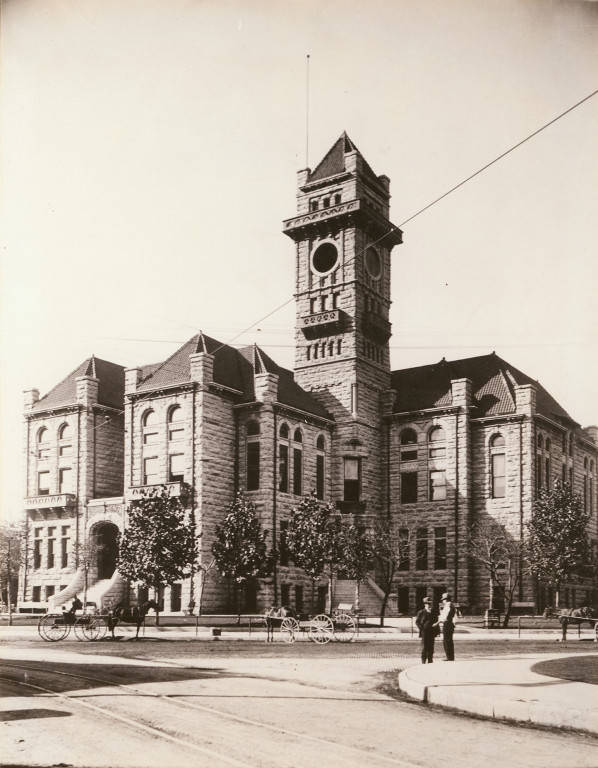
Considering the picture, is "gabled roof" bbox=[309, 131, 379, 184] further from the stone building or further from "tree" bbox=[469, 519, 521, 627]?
"tree" bbox=[469, 519, 521, 627]

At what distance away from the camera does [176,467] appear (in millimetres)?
49031

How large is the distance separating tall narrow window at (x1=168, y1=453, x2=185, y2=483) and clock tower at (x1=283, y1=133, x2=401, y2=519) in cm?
1156

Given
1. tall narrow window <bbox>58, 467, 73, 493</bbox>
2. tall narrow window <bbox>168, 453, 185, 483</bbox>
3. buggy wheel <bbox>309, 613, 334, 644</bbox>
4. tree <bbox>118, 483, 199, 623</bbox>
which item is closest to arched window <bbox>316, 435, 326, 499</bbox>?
tall narrow window <bbox>168, 453, 185, 483</bbox>

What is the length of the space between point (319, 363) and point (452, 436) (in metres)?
9.76

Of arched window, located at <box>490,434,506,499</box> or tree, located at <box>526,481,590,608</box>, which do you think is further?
arched window, located at <box>490,434,506,499</box>

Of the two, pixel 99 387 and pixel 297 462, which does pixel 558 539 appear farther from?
pixel 99 387

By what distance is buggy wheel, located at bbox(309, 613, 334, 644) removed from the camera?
30.7 metres

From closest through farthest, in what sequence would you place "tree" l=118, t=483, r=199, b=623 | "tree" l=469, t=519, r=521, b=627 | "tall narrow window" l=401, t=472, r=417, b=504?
"tree" l=118, t=483, r=199, b=623, "tree" l=469, t=519, r=521, b=627, "tall narrow window" l=401, t=472, r=417, b=504

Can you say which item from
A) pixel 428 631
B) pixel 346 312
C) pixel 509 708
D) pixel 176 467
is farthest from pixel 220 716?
pixel 346 312

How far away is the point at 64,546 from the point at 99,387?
9446 millimetres

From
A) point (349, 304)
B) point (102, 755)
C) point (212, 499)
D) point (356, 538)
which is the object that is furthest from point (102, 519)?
point (102, 755)

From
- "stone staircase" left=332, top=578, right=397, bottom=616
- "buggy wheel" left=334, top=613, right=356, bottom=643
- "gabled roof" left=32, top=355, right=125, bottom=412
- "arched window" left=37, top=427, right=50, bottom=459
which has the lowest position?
"stone staircase" left=332, top=578, right=397, bottom=616

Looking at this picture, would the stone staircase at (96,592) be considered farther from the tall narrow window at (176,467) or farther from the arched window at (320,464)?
the arched window at (320,464)

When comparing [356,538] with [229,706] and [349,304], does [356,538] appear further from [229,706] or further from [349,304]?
[229,706]
